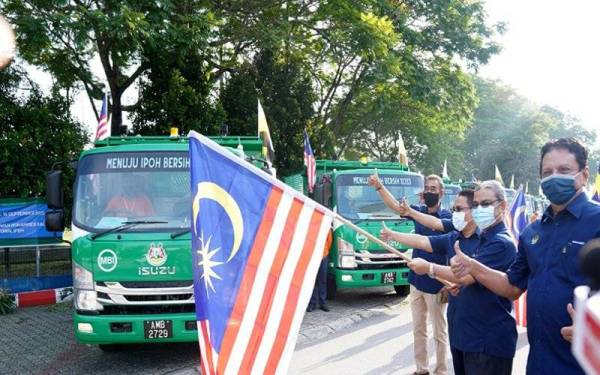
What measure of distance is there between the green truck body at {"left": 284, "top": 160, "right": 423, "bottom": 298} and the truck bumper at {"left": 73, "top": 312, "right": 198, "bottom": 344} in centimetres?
418

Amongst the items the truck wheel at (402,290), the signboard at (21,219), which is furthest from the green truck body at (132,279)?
the truck wheel at (402,290)

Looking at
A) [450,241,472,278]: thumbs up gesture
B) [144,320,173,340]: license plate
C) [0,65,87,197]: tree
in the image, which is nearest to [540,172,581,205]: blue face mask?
[450,241,472,278]: thumbs up gesture

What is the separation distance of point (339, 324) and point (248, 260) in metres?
5.43

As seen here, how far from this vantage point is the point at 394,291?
10875 mm

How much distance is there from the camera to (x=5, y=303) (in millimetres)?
8781

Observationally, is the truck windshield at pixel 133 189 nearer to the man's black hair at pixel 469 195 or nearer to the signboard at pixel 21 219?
the man's black hair at pixel 469 195

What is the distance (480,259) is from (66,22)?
889cm

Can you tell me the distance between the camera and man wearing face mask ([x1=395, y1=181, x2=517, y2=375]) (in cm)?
346

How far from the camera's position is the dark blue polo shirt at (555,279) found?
2.63m

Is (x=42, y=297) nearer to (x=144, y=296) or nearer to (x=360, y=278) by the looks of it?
(x=144, y=296)

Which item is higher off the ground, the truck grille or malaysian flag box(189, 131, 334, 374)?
malaysian flag box(189, 131, 334, 374)

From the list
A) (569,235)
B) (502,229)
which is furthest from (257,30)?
(569,235)

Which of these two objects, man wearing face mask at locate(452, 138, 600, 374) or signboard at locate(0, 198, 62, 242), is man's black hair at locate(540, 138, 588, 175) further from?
signboard at locate(0, 198, 62, 242)

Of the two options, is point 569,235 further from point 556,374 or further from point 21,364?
point 21,364
